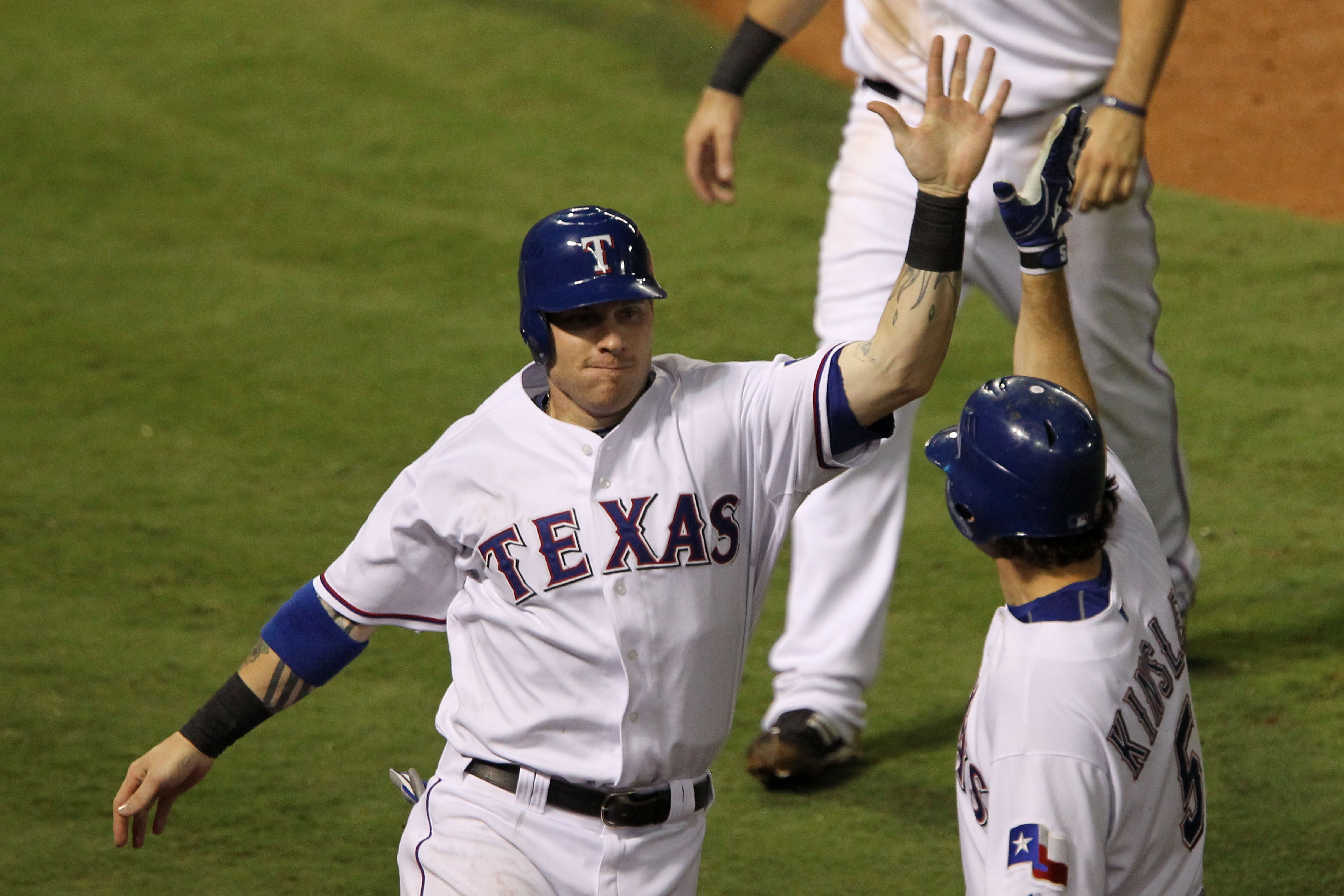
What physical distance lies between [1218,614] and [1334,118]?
5566 mm

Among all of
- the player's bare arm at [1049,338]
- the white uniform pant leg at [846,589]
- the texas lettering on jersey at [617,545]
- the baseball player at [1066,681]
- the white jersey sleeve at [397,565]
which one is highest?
the player's bare arm at [1049,338]

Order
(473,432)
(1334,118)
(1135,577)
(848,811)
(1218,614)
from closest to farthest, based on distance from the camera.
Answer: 1. (1135,577)
2. (473,432)
3. (848,811)
4. (1218,614)
5. (1334,118)

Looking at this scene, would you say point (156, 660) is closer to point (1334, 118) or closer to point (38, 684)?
point (38, 684)

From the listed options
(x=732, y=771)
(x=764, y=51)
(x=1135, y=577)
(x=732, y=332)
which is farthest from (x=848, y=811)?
(x=732, y=332)

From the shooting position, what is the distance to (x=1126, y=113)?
3234mm

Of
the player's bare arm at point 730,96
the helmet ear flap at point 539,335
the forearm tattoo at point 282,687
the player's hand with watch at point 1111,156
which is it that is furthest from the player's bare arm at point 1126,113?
the forearm tattoo at point 282,687

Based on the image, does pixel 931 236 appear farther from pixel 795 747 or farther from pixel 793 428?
pixel 795 747

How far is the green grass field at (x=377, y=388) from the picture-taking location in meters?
3.44

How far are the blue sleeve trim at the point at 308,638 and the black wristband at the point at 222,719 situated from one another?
0.08 metres

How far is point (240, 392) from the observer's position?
5.91m

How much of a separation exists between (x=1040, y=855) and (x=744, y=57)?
8.36 feet

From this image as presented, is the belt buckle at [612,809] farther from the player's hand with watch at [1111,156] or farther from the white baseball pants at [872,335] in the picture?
the player's hand with watch at [1111,156]

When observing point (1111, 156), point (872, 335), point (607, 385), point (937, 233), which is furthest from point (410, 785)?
Result: point (1111, 156)

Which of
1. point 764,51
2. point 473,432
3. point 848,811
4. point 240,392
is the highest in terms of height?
point 764,51
